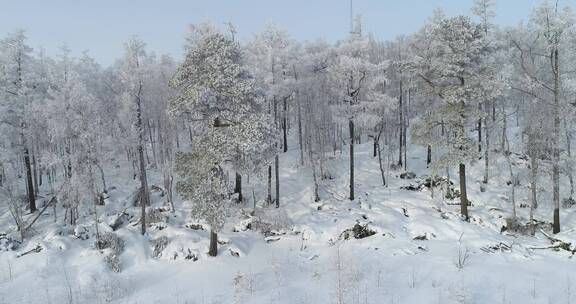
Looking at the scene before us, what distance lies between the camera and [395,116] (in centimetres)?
4322

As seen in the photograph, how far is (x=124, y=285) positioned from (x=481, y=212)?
21.0m

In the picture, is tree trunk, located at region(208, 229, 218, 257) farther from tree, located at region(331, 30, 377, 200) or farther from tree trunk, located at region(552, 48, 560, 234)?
tree trunk, located at region(552, 48, 560, 234)

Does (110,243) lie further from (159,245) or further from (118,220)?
(118,220)

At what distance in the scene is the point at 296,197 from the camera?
2894 centimetres

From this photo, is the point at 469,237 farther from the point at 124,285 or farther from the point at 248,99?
the point at 124,285

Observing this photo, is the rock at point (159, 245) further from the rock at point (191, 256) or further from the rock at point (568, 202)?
the rock at point (568, 202)

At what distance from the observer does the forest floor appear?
1272 cm

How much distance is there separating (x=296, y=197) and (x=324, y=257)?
11.4m

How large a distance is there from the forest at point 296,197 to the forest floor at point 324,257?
0.11m

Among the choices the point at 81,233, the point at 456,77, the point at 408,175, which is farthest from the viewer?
the point at 408,175

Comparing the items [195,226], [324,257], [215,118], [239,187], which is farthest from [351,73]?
[195,226]

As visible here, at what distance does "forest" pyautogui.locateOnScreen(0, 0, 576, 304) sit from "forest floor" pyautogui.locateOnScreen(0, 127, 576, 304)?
0.37ft

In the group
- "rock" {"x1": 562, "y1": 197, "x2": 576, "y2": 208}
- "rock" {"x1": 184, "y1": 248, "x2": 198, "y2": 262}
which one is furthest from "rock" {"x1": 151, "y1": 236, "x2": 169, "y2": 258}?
"rock" {"x1": 562, "y1": 197, "x2": 576, "y2": 208}

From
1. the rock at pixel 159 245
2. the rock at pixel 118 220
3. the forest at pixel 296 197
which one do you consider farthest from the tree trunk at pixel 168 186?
the rock at pixel 159 245
